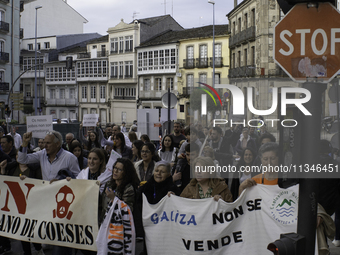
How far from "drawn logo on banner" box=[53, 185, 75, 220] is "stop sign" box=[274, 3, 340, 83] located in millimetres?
3826

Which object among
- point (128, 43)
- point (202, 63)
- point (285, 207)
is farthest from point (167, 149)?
point (128, 43)

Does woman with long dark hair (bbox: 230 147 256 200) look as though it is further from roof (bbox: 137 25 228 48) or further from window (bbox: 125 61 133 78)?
window (bbox: 125 61 133 78)

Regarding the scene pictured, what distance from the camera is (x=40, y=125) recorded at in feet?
28.3

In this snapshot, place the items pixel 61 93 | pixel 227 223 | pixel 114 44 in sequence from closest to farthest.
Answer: pixel 227 223
pixel 114 44
pixel 61 93

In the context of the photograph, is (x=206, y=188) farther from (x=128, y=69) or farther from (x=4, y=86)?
(x=128, y=69)

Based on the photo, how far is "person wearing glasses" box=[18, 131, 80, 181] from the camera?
19.9 ft

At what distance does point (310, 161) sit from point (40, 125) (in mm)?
6859

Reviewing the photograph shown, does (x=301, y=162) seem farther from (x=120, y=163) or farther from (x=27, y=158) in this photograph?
(x=27, y=158)

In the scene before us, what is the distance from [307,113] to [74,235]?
383 cm

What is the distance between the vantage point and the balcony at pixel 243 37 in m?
37.3

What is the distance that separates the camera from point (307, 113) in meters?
2.79

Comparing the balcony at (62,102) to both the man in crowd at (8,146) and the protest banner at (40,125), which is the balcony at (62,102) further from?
the man in crowd at (8,146)

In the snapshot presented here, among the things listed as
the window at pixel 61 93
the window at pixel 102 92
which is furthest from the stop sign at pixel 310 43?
the window at pixel 61 93

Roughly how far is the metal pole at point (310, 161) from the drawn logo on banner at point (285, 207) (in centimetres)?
178
